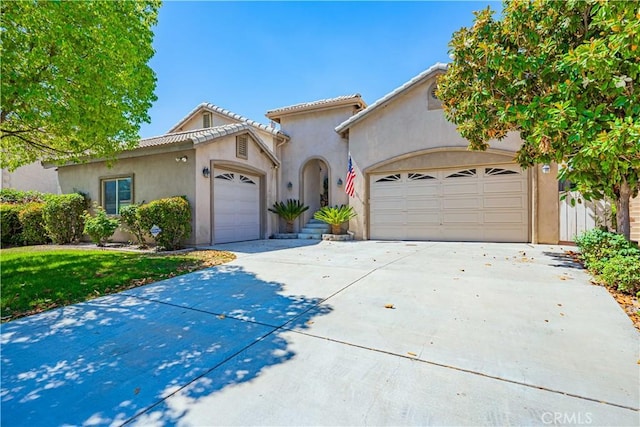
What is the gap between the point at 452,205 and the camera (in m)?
11.4

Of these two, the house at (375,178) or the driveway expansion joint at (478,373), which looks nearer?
the driveway expansion joint at (478,373)

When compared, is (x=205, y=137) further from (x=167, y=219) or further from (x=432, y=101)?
(x=432, y=101)

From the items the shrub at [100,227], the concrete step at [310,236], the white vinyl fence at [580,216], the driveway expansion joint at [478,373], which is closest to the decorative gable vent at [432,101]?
the white vinyl fence at [580,216]

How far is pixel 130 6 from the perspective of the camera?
596cm

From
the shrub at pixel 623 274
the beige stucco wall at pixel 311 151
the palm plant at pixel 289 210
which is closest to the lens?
the shrub at pixel 623 274

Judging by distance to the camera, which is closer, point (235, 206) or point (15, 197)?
point (235, 206)

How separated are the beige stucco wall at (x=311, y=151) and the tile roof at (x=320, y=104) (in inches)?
12.8

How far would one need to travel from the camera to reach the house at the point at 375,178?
34.3 ft

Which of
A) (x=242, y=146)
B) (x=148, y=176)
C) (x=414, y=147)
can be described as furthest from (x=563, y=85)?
(x=148, y=176)

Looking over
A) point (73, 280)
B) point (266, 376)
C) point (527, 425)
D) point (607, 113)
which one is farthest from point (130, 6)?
point (607, 113)

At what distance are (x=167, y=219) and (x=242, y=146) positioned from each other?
175 inches

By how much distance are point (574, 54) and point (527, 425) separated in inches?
205

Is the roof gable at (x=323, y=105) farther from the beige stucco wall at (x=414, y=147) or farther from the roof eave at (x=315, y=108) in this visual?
the beige stucco wall at (x=414, y=147)

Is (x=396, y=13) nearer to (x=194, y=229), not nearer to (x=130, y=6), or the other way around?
(x=130, y=6)
